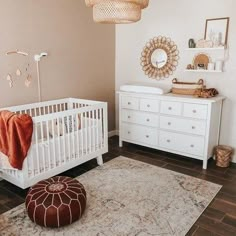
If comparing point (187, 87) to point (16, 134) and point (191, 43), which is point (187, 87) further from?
point (16, 134)

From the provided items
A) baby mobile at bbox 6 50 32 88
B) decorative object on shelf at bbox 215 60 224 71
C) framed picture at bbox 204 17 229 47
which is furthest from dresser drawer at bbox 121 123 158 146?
baby mobile at bbox 6 50 32 88

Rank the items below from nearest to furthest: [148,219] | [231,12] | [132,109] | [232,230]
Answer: [232,230]
[148,219]
[231,12]
[132,109]

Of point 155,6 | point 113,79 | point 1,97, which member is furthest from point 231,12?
point 1,97

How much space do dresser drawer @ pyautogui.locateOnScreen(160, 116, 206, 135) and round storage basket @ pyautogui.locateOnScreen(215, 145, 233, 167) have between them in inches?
14.7

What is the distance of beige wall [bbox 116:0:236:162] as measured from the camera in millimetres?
3281

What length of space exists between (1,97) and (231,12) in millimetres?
2990

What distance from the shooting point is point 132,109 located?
12.5 ft

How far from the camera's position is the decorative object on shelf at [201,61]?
3.44m

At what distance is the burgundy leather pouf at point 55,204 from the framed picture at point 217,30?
8.42 feet

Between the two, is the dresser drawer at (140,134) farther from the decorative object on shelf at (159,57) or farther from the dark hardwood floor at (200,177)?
the decorative object on shelf at (159,57)

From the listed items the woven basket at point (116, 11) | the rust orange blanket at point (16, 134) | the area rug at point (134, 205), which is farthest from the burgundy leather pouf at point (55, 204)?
the woven basket at point (116, 11)

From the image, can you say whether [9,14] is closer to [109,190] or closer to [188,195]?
[109,190]

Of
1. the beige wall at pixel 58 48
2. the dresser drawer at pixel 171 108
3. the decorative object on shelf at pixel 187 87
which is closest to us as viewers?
the beige wall at pixel 58 48

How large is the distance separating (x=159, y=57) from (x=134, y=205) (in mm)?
2371
